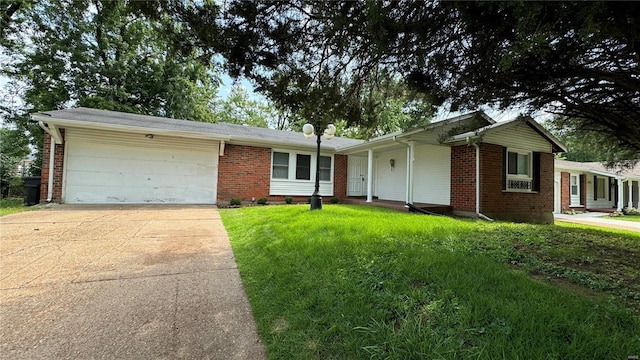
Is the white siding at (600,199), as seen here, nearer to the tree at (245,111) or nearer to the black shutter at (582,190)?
the black shutter at (582,190)

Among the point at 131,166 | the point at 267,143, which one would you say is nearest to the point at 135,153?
the point at 131,166

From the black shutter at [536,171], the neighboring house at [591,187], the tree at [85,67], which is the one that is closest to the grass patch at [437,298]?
the black shutter at [536,171]

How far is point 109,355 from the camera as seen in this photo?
1930mm

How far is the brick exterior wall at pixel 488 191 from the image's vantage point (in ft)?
28.4

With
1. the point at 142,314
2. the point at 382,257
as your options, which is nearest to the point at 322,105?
the point at 382,257

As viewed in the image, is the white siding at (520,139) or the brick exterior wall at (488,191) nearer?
the brick exterior wall at (488,191)

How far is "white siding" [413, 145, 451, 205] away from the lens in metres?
9.58

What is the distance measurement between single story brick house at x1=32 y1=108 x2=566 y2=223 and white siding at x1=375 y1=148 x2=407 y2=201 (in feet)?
0.20

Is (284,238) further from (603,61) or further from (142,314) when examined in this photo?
(603,61)

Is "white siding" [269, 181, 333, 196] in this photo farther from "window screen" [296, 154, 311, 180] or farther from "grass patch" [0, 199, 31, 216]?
"grass patch" [0, 199, 31, 216]

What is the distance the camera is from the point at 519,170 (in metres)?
9.84

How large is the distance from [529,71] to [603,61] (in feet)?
3.55

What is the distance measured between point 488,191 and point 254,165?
338 inches

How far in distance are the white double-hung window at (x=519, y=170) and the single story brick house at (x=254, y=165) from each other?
1.4 inches
